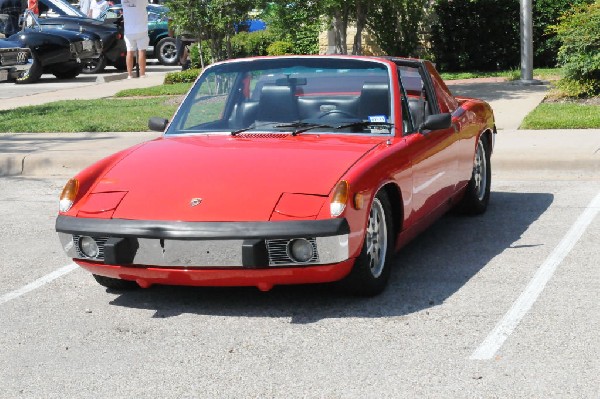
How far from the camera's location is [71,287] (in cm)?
684

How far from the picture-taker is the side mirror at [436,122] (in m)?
7.06

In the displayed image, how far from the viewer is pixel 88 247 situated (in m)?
6.14

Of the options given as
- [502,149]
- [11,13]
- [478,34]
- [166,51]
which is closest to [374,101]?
[502,149]

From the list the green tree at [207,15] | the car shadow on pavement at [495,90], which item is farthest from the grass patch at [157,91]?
the car shadow on pavement at [495,90]

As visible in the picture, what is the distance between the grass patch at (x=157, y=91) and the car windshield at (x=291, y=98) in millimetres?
10437

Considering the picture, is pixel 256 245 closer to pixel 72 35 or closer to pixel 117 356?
pixel 117 356

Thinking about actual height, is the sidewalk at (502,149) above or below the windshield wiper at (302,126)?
below

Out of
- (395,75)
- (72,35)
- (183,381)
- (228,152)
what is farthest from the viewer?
(72,35)

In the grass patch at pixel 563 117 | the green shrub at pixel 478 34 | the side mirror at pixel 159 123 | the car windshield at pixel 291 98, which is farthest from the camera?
the green shrub at pixel 478 34

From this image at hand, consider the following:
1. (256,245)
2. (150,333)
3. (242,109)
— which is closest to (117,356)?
(150,333)

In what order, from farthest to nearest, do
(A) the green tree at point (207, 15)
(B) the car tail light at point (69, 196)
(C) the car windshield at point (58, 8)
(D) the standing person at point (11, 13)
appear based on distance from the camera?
(C) the car windshield at point (58, 8) → (D) the standing person at point (11, 13) → (A) the green tree at point (207, 15) → (B) the car tail light at point (69, 196)

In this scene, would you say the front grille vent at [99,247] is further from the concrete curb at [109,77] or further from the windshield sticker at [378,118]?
the concrete curb at [109,77]

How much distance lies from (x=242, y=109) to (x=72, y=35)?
16.8m

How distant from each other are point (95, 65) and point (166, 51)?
3010 mm
